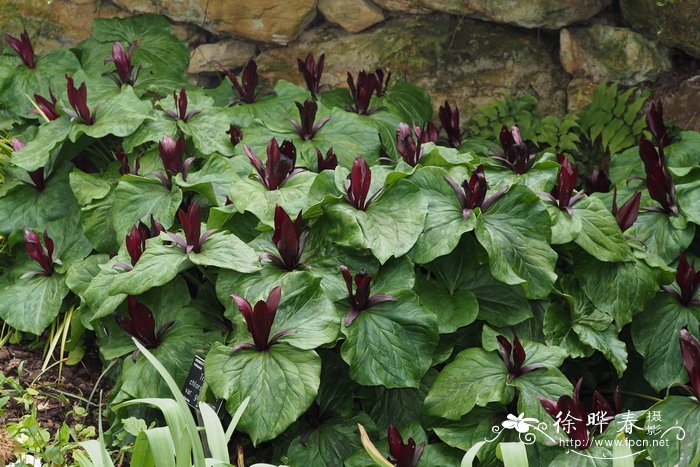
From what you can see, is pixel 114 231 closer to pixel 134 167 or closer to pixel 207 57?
pixel 134 167

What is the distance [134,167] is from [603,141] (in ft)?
7.49

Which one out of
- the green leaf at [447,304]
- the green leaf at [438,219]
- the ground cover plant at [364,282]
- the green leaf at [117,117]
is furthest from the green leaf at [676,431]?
the green leaf at [117,117]

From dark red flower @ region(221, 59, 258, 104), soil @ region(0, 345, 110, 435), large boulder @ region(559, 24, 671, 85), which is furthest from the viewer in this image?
large boulder @ region(559, 24, 671, 85)

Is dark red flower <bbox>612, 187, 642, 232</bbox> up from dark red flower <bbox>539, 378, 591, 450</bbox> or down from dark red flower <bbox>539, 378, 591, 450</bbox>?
up

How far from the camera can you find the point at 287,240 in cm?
271

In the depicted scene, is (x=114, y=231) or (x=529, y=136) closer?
(x=114, y=231)

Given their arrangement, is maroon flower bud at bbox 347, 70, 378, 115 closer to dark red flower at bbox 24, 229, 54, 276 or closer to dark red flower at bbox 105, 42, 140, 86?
Answer: dark red flower at bbox 105, 42, 140, 86

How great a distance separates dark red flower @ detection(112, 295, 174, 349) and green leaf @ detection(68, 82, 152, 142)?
0.86m

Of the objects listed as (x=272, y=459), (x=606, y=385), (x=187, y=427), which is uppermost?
(x=187, y=427)

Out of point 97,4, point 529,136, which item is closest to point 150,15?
point 97,4

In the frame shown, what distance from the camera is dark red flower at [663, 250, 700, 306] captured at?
9.37ft

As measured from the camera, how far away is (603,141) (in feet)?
13.5

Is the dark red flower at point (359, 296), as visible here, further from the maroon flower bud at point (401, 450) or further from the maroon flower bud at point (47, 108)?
the maroon flower bud at point (47, 108)

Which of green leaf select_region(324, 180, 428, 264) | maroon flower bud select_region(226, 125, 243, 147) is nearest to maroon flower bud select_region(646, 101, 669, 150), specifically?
green leaf select_region(324, 180, 428, 264)
